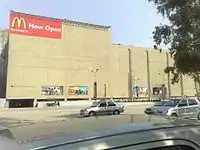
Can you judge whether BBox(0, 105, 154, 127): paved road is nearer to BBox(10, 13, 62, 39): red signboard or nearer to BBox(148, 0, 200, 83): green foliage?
BBox(148, 0, 200, 83): green foliage

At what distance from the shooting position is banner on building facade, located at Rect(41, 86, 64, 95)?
278 feet

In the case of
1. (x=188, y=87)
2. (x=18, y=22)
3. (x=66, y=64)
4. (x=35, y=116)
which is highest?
(x=18, y=22)

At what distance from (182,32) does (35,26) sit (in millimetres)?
69173

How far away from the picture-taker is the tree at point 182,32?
1897 cm

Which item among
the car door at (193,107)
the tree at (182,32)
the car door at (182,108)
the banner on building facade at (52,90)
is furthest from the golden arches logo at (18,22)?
the tree at (182,32)

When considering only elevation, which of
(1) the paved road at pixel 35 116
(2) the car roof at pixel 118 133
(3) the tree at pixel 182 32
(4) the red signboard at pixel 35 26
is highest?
(4) the red signboard at pixel 35 26

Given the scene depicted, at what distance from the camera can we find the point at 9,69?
81062 mm

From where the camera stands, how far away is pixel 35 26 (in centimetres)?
8638

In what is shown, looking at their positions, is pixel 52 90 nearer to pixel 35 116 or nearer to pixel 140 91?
pixel 140 91

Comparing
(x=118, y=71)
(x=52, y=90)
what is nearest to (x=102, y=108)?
(x=52, y=90)

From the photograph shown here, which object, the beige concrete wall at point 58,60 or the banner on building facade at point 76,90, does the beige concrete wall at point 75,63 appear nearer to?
the beige concrete wall at point 58,60

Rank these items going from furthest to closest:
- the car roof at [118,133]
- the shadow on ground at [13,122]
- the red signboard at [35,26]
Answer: the red signboard at [35,26], the shadow on ground at [13,122], the car roof at [118,133]

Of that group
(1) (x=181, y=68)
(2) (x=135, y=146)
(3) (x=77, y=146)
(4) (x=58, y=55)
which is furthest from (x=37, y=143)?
(4) (x=58, y=55)

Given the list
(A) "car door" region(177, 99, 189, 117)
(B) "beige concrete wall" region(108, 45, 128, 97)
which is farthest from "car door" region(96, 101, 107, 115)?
(B) "beige concrete wall" region(108, 45, 128, 97)
